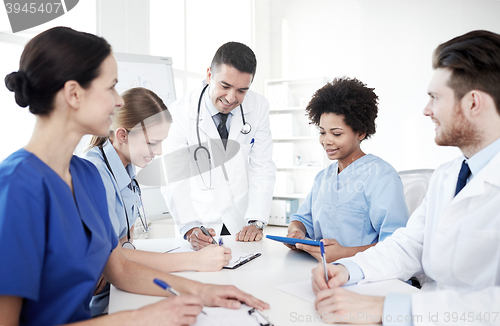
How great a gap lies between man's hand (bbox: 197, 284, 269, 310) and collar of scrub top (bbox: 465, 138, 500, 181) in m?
0.65

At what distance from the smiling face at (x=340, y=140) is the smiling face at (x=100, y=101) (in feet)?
3.38

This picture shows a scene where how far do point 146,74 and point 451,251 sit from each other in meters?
2.32

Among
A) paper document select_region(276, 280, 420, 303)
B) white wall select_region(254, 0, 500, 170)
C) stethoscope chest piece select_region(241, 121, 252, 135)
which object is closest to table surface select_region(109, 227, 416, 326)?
paper document select_region(276, 280, 420, 303)

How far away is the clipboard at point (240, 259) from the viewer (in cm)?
125

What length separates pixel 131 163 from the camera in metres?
1.56

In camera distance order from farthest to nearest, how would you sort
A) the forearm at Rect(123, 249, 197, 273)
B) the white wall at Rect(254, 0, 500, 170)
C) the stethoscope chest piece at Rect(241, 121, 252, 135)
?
the white wall at Rect(254, 0, 500, 170)
the stethoscope chest piece at Rect(241, 121, 252, 135)
the forearm at Rect(123, 249, 197, 273)

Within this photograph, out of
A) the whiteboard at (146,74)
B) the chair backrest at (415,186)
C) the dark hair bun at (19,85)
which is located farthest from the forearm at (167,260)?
the whiteboard at (146,74)

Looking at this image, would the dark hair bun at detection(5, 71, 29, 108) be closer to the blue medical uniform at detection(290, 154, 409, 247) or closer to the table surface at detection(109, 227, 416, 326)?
the table surface at detection(109, 227, 416, 326)

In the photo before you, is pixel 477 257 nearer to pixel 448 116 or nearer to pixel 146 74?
pixel 448 116

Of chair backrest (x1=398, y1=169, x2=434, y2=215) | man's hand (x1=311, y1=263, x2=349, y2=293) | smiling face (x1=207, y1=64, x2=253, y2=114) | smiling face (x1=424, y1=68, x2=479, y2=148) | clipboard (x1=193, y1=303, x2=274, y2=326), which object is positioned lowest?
clipboard (x1=193, y1=303, x2=274, y2=326)

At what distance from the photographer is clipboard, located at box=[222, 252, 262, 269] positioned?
125cm

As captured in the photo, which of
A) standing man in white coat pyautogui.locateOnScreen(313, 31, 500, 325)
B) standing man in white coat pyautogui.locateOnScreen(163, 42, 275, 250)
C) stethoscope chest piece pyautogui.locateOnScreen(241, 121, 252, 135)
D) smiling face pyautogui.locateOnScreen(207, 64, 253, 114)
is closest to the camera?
standing man in white coat pyautogui.locateOnScreen(313, 31, 500, 325)

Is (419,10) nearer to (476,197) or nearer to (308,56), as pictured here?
(308,56)

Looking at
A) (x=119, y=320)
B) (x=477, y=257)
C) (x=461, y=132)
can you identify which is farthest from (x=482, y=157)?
(x=119, y=320)
